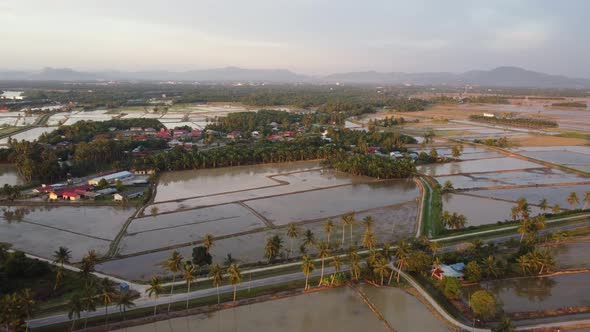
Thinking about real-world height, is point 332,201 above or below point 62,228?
above

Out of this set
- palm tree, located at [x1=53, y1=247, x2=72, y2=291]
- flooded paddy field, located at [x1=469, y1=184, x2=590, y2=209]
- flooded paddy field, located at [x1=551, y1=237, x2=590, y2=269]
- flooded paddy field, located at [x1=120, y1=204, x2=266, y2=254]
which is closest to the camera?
palm tree, located at [x1=53, y1=247, x2=72, y2=291]

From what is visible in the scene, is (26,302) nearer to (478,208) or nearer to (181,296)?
(181,296)

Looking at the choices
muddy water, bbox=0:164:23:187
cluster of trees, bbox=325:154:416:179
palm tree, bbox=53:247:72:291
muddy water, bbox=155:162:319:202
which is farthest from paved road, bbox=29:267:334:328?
muddy water, bbox=0:164:23:187

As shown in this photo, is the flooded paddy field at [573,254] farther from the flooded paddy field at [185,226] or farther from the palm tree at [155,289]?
the palm tree at [155,289]

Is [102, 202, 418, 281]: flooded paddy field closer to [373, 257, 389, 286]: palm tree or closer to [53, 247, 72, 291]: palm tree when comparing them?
[53, 247, 72, 291]: palm tree

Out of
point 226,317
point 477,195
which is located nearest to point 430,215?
point 477,195

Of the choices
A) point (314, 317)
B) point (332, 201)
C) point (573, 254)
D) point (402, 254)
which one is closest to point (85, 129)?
point (332, 201)

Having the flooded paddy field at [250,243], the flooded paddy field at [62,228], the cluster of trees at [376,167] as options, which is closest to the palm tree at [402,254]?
the flooded paddy field at [250,243]
